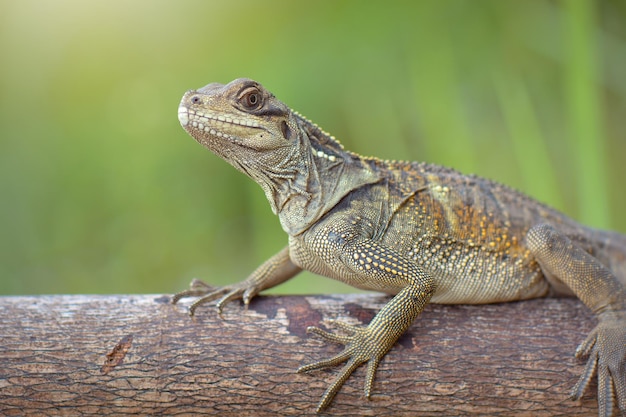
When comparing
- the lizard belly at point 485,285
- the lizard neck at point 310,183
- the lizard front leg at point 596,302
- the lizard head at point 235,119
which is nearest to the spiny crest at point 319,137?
the lizard neck at point 310,183

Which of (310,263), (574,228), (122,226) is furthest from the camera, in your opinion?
(122,226)

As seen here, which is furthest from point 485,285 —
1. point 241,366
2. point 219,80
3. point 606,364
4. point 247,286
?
point 219,80

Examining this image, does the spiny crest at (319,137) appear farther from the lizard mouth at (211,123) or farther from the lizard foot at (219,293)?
the lizard foot at (219,293)

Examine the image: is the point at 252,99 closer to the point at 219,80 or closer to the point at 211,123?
the point at 211,123

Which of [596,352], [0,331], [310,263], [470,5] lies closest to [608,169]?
[470,5]

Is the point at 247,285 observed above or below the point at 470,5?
below

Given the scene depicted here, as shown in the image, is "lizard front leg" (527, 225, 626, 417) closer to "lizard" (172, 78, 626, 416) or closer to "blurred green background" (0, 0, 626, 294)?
"lizard" (172, 78, 626, 416)

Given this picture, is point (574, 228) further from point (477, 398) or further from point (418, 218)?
point (477, 398)
